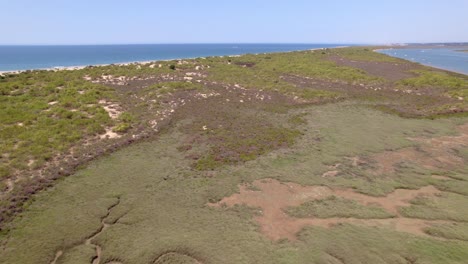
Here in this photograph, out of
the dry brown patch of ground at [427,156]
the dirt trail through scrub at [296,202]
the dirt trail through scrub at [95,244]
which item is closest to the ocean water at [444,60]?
the dry brown patch of ground at [427,156]

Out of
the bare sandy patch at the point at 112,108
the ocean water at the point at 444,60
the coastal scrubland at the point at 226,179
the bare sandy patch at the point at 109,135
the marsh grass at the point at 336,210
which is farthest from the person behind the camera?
the ocean water at the point at 444,60

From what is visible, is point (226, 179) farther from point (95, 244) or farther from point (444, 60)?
point (444, 60)

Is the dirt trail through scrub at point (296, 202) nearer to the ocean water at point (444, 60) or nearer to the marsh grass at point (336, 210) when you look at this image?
the marsh grass at point (336, 210)

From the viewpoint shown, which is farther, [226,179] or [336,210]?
[226,179]

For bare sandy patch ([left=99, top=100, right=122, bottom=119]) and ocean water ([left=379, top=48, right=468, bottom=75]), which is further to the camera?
ocean water ([left=379, top=48, right=468, bottom=75])

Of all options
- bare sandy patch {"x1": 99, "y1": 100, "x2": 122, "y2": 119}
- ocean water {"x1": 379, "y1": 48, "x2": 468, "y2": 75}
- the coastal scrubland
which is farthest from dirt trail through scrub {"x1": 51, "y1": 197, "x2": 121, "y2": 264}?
ocean water {"x1": 379, "y1": 48, "x2": 468, "y2": 75}

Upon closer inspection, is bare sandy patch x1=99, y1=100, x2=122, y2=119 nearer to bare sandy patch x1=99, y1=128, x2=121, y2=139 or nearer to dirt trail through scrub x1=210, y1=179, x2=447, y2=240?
bare sandy patch x1=99, y1=128, x2=121, y2=139

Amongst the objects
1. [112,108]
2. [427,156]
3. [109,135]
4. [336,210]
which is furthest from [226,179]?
[112,108]
